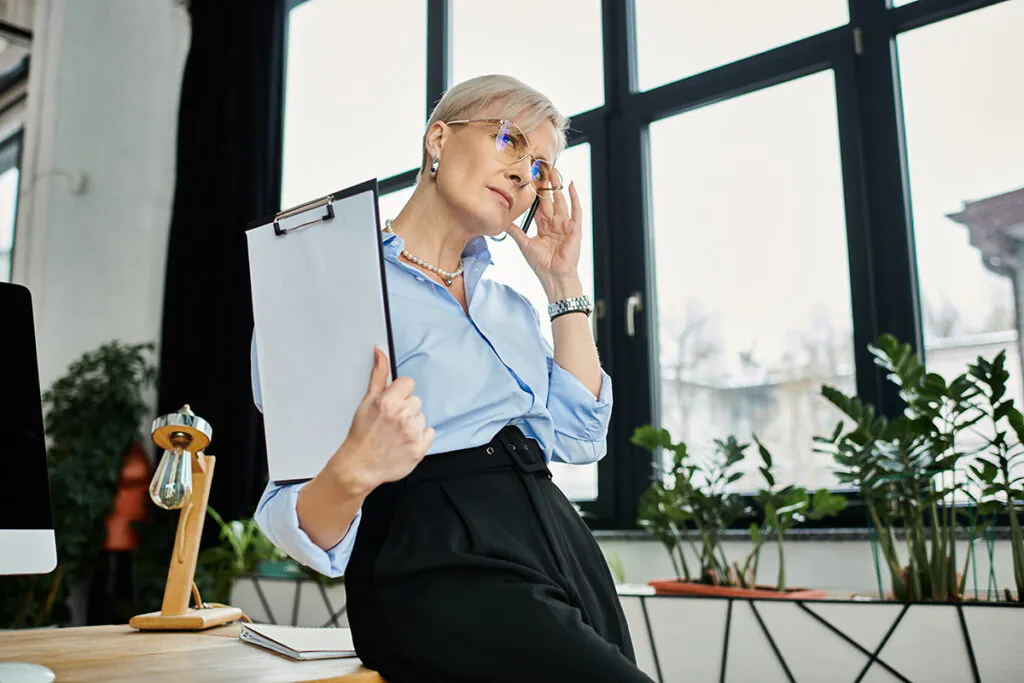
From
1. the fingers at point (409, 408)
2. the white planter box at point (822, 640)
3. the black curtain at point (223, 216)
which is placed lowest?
the white planter box at point (822, 640)

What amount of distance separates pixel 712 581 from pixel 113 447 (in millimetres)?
2803

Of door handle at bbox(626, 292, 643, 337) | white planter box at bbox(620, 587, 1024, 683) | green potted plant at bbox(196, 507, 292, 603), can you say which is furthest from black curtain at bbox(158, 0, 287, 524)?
white planter box at bbox(620, 587, 1024, 683)

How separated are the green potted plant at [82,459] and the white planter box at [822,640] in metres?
2.66

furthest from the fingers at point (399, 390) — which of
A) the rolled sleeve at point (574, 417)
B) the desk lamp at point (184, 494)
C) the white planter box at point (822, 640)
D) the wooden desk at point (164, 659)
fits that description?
the white planter box at point (822, 640)

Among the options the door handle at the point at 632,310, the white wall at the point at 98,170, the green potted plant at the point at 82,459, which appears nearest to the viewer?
the door handle at the point at 632,310

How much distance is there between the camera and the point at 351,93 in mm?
4062

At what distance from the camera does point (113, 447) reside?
3.89 m

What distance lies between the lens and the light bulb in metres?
1.43

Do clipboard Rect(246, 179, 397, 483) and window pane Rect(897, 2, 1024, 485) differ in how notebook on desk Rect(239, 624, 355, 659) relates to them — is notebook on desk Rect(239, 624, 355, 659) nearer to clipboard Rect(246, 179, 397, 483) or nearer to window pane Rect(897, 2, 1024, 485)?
clipboard Rect(246, 179, 397, 483)

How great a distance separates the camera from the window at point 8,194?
461 cm

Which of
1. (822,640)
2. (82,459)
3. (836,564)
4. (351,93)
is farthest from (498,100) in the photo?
(82,459)

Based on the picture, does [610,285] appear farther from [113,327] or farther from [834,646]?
[113,327]

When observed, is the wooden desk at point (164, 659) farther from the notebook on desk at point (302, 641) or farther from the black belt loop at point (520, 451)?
the black belt loop at point (520, 451)

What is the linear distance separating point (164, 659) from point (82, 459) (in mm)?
3102
